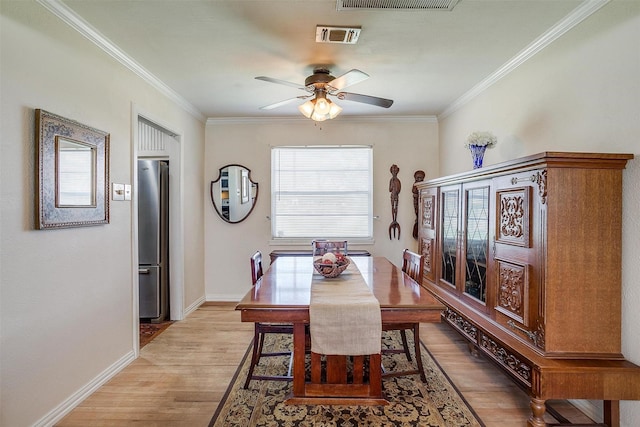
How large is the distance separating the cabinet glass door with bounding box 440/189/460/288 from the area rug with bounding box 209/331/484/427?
931mm

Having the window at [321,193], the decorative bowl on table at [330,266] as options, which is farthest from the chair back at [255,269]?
the window at [321,193]

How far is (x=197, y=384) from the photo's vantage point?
2.38 m

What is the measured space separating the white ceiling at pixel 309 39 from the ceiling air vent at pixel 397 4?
0.27ft

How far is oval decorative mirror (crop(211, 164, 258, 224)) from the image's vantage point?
442 centimetres

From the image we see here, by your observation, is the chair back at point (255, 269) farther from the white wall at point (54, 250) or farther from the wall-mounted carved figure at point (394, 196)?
the wall-mounted carved figure at point (394, 196)

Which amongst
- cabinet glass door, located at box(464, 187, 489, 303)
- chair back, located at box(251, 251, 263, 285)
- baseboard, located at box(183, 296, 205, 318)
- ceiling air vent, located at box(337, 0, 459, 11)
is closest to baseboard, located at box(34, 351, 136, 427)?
baseboard, located at box(183, 296, 205, 318)

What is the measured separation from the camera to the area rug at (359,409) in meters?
1.96

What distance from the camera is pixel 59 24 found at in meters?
2.02

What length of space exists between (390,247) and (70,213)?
11.6 feet

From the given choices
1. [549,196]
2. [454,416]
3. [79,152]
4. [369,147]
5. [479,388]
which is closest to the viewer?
[549,196]

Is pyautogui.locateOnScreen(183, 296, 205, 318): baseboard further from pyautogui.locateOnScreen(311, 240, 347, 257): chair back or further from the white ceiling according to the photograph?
the white ceiling

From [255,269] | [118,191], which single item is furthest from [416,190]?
[118,191]

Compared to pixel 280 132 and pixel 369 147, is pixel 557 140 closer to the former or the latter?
pixel 369 147

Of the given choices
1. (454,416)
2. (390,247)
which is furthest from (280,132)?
(454,416)
